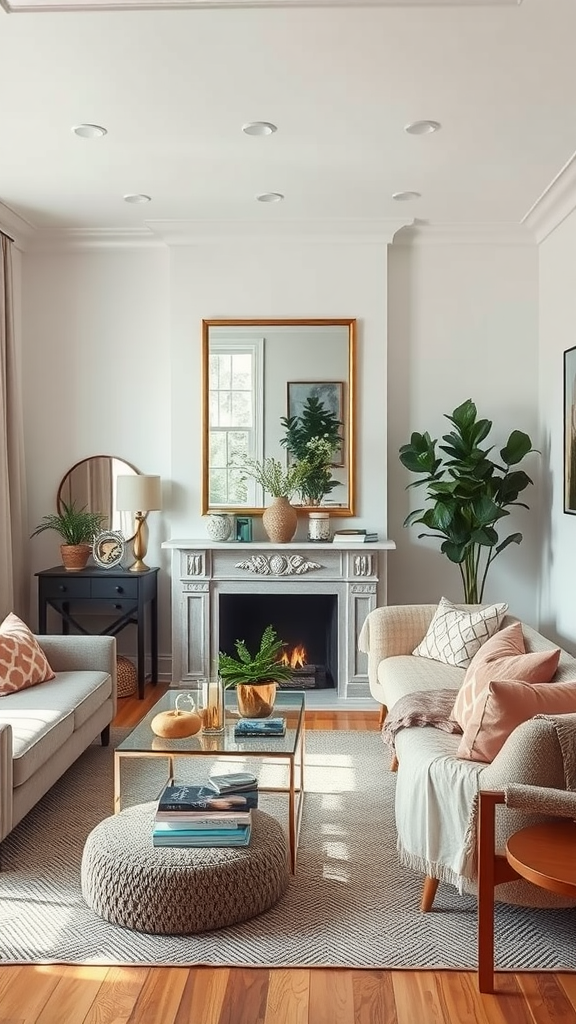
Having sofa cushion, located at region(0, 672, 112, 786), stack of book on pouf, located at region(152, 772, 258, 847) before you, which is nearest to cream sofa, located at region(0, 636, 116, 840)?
sofa cushion, located at region(0, 672, 112, 786)

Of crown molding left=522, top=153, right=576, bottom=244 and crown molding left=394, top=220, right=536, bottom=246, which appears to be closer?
crown molding left=522, top=153, right=576, bottom=244

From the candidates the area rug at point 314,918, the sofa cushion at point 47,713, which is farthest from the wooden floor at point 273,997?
the sofa cushion at point 47,713

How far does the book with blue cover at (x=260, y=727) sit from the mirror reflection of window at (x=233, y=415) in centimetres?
251

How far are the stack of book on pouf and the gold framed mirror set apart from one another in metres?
3.02

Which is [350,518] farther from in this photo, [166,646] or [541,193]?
[541,193]

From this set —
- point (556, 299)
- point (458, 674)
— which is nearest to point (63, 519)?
point (458, 674)

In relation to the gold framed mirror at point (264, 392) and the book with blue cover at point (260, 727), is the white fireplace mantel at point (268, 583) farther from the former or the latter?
the book with blue cover at point (260, 727)

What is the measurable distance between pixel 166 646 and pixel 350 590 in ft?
4.38

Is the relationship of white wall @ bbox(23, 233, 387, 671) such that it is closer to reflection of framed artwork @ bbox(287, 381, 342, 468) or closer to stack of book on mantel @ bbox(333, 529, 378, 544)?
stack of book on mantel @ bbox(333, 529, 378, 544)

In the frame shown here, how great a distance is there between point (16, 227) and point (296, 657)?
3.17 meters

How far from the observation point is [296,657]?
19.1ft

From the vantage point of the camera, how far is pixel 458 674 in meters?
4.19

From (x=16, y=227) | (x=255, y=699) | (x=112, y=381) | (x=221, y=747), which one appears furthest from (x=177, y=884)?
(x=16, y=227)

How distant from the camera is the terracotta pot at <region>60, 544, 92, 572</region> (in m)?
5.68
